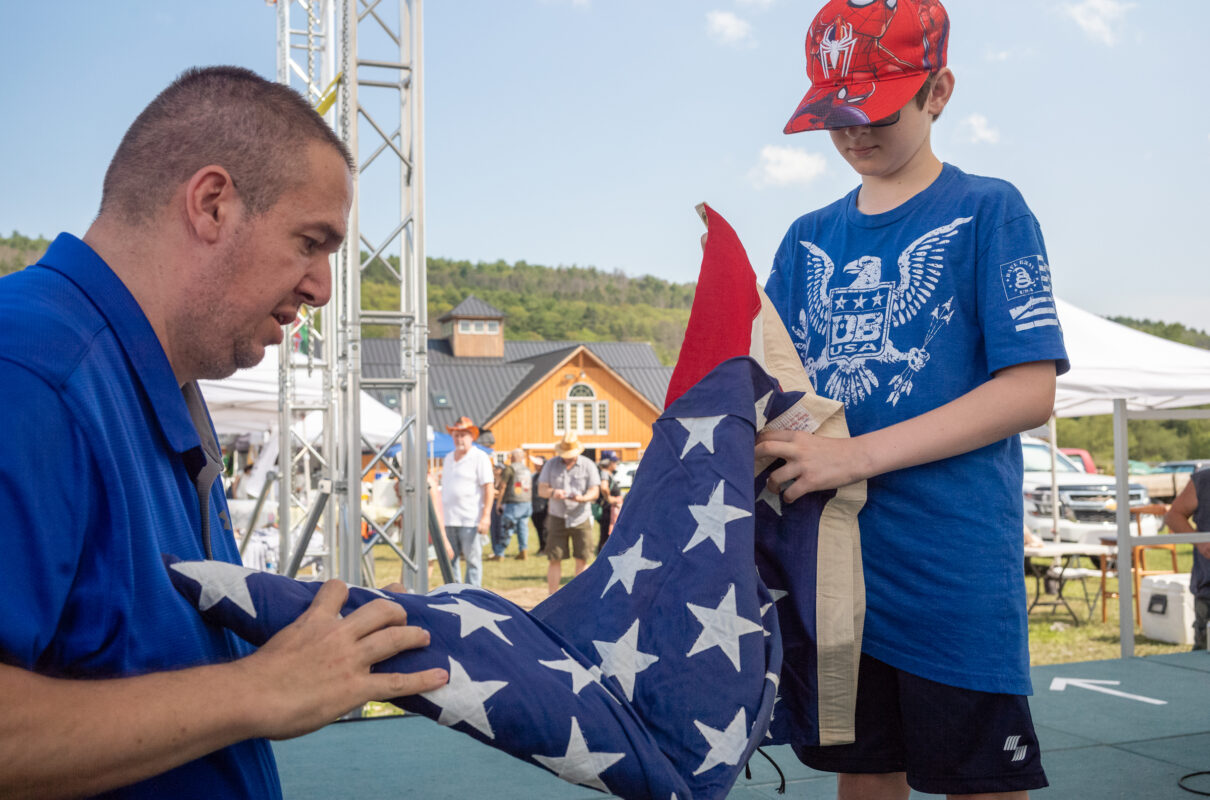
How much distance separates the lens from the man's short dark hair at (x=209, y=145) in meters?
1.09

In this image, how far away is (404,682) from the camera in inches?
39.6

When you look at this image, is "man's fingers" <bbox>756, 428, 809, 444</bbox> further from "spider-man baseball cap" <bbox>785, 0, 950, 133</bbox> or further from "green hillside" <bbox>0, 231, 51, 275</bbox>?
"green hillside" <bbox>0, 231, 51, 275</bbox>

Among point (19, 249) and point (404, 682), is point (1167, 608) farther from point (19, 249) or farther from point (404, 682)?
point (19, 249)

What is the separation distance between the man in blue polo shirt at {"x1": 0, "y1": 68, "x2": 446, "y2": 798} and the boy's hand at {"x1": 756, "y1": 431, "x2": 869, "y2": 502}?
643mm

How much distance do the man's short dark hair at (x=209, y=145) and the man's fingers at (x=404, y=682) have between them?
1.84 feet

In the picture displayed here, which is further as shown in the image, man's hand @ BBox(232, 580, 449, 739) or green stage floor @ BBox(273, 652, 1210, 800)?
green stage floor @ BBox(273, 652, 1210, 800)

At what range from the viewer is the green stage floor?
3.45 metres

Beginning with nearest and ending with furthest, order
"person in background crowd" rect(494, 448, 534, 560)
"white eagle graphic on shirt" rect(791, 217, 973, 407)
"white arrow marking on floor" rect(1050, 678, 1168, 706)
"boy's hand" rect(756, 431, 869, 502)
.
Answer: "boy's hand" rect(756, 431, 869, 502), "white eagle graphic on shirt" rect(791, 217, 973, 407), "white arrow marking on floor" rect(1050, 678, 1168, 706), "person in background crowd" rect(494, 448, 534, 560)

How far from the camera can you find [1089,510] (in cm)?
1459

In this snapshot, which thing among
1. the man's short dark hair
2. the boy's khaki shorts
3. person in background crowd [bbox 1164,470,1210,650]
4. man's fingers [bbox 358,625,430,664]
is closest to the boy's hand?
man's fingers [bbox 358,625,430,664]

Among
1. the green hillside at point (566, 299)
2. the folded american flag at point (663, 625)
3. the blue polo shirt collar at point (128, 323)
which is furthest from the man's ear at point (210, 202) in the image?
the green hillside at point (566, 299)

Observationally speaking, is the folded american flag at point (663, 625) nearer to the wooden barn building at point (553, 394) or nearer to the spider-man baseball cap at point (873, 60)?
the spider-man baseball cap at point (873, 60)

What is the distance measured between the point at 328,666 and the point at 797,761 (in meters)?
3.34

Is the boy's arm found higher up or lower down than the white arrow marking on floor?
higher up
